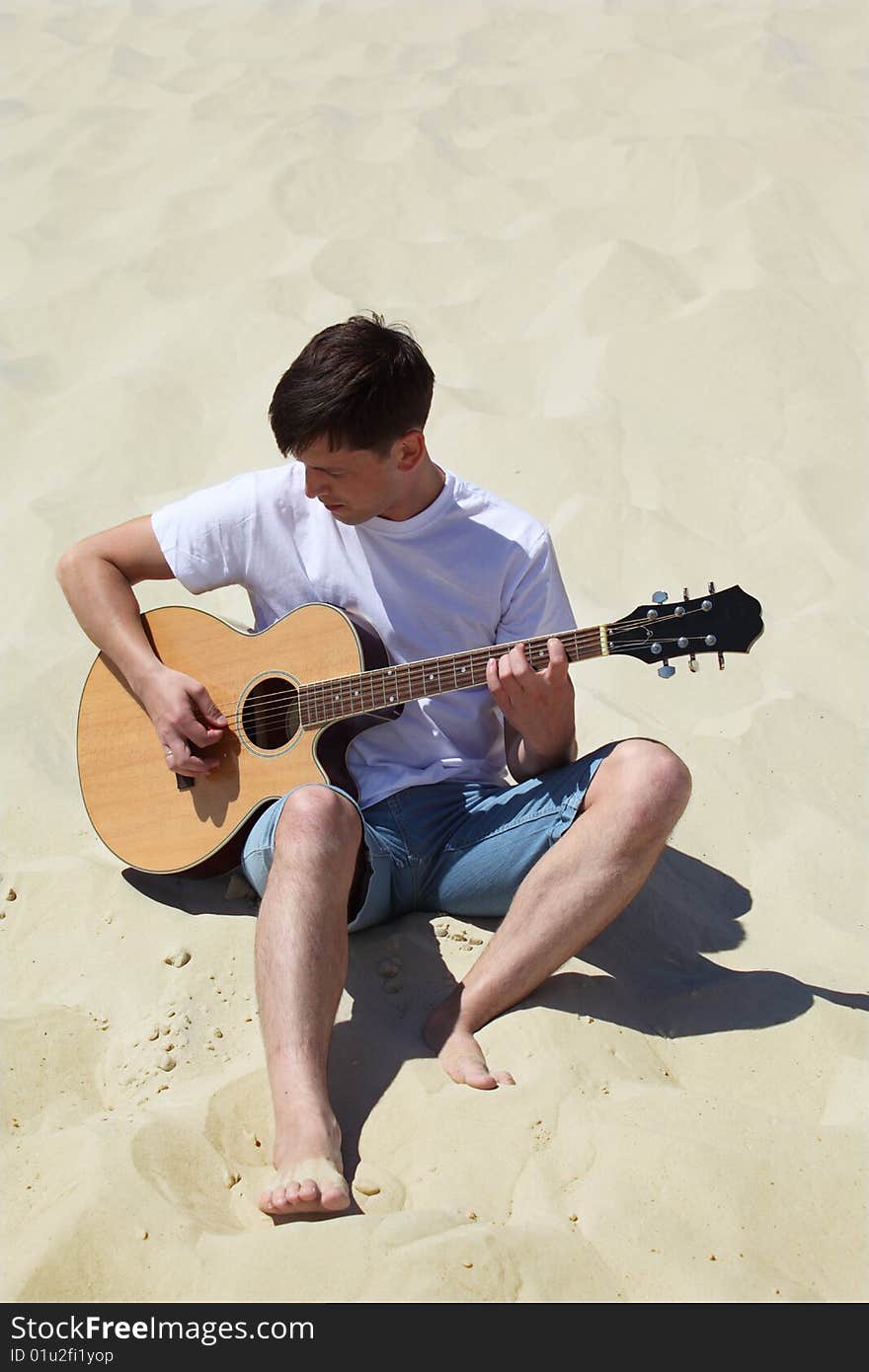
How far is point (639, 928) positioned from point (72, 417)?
2760mm

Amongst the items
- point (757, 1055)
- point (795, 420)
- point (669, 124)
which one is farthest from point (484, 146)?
point (757, 1055)

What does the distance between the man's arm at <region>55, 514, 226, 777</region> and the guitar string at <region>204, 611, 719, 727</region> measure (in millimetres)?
97

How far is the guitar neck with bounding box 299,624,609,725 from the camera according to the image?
2457 mm

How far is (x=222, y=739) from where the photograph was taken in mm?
2711

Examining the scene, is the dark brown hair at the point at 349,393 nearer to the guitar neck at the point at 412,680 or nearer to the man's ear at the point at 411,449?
the man's ear at the point at 411,449

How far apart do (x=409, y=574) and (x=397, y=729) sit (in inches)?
12.5

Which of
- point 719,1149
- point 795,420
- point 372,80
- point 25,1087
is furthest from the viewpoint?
point 372,80

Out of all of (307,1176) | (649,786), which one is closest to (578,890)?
(649,786)

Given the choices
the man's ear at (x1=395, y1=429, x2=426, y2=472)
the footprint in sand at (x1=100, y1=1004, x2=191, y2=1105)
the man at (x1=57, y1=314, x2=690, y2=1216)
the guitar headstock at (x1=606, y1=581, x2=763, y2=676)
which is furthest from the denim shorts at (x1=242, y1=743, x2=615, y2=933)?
the man's ear at (x1=395, y1=429, x2=426, y2=472)

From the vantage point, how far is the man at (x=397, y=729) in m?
2.30

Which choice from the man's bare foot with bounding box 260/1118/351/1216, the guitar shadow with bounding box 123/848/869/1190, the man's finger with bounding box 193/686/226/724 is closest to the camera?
the man's bare foot with bounding box 260/1118/351/1216

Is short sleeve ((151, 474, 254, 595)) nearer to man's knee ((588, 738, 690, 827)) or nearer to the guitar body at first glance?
the guitar body
